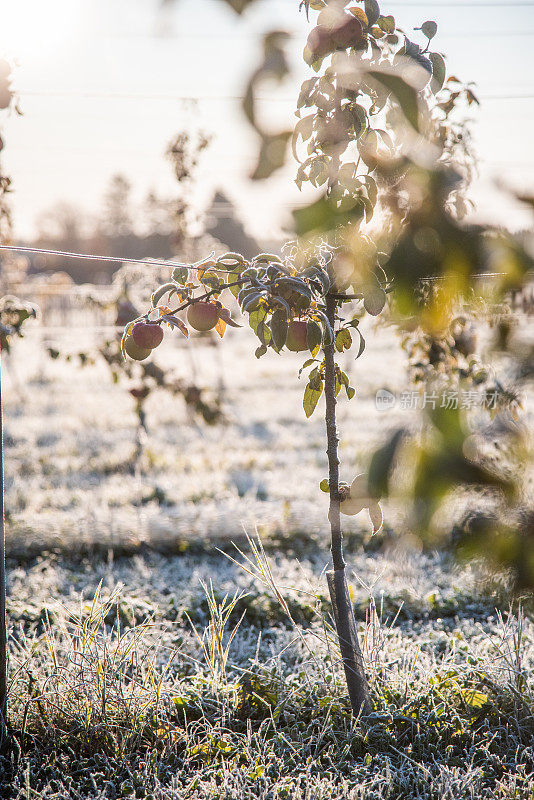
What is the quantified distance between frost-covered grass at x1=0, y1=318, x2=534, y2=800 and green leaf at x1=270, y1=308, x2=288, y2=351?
1.86 ft

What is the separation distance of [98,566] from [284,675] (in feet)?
5.60

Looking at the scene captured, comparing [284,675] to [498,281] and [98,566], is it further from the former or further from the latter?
[498,281]

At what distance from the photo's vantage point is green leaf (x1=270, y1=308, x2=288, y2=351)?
62.1 inches

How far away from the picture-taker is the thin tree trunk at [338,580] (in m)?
2.01

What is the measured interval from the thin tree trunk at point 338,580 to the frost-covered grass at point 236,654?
0.40ft

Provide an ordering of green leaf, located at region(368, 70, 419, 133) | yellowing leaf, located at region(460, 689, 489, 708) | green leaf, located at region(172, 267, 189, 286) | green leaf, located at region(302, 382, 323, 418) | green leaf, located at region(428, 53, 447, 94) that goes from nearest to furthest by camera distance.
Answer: green leaf, located at region(368, 70, 419, 133)
green leaf, located at region(428, 53, 447, 94)
green leaf, located at region(172, 267, 189, 286)
green leaf, located at region(302, 382, 323, 418)
yellowing leaf, located at region(460, 689, 489, 708)

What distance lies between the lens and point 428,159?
0.53 meters

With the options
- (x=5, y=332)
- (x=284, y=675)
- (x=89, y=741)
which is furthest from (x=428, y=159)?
(x=5, y=332)

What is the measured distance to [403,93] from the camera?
1.54 feet

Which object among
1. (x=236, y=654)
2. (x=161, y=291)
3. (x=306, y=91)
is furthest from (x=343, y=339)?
(x=236, y=654)

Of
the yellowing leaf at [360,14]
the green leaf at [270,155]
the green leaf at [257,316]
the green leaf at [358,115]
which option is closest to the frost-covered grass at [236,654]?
the green leaf at [270,155]

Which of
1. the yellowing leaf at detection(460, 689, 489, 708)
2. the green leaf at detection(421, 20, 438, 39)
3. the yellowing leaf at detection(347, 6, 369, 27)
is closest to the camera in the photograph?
the green leaf at detection(421, 20, 438, 39)

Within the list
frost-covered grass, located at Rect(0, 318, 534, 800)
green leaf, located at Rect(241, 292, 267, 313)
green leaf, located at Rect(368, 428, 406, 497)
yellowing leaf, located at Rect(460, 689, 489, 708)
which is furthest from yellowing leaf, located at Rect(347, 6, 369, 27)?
yellowing leaf, located at Rect(460, 689, 489, 708)

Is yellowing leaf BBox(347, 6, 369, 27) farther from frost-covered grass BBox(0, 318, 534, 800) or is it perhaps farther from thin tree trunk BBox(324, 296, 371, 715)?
frost-covered grass BBox(0, 318, 534, 800)
